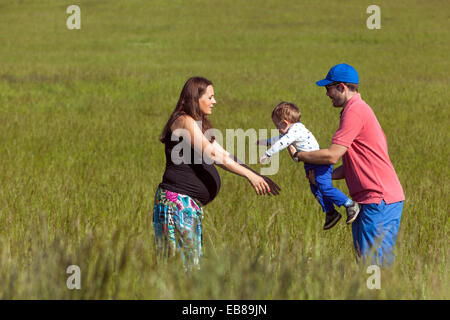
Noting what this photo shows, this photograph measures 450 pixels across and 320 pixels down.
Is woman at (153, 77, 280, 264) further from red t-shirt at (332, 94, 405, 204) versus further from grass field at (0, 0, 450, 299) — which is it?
red t-shirt at (332, 94, 405, 204)

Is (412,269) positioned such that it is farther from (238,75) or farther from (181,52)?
(181,52)

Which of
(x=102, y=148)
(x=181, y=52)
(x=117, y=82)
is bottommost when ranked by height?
(x=102, y=148)

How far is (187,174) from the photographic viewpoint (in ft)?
12.0

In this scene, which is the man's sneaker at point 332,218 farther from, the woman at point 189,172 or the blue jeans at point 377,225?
the woman at point 189,172

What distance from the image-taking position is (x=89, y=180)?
23.4 feet

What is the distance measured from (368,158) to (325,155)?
11.3 inches

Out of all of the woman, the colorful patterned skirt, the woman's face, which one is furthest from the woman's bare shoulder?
the colorful patterned skirt

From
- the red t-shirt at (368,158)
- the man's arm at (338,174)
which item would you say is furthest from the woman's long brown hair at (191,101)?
the man's arm at (338,174)

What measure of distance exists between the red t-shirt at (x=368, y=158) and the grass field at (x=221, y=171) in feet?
1.03

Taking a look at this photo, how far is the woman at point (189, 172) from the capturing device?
355 centimetres

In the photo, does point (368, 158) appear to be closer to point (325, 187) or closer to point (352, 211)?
point (352, 211)

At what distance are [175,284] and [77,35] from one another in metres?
34.8

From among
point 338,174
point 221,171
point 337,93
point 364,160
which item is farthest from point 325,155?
Result: point 221,171

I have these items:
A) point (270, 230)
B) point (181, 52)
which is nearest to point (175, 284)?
point (270, 230)
